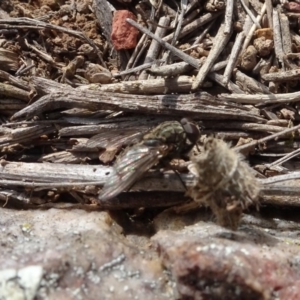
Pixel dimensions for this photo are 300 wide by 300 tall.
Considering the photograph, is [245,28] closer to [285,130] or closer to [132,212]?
[285,130]

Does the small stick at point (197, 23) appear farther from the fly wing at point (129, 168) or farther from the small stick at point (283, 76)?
the fly wing at point (129, 168)

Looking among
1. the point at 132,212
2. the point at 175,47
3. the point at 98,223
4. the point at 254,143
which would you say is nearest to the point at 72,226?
the point at 98,223

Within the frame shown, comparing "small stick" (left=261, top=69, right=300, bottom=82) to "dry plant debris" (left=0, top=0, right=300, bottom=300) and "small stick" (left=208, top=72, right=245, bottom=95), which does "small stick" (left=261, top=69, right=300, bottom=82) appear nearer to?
"dry plant debris" (left=0, top=0, right=300, bottom=300)

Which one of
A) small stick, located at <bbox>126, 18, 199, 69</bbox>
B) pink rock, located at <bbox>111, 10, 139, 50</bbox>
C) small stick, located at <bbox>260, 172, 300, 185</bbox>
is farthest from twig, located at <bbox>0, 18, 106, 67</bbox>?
small stick, located at <bbox>260, 172, 300, 185</bbox>

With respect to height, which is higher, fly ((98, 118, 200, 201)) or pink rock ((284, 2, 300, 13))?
pink rock ((284, 2, 300, 13))

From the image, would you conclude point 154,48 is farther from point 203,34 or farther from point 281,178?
point 281,178

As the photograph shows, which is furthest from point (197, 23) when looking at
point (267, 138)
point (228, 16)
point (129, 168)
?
point (129, 168)
